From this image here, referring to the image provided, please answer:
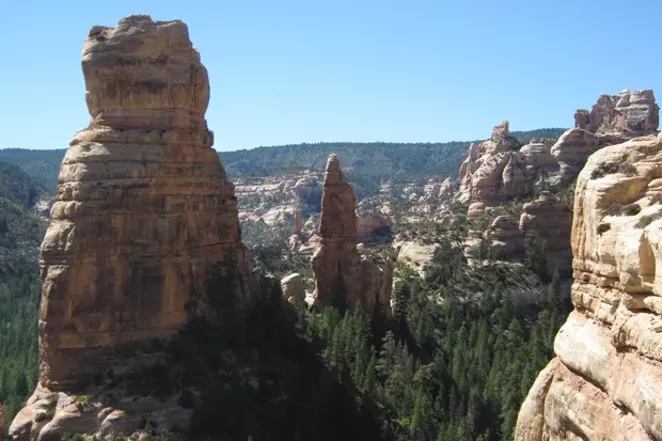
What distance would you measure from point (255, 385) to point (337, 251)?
29.0m

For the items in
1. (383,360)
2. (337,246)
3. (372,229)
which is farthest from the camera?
(372,229)

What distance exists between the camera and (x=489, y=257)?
9438 centimetres

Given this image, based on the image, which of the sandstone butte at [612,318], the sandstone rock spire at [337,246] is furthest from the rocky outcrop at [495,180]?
the sandstone butte at [612,318]

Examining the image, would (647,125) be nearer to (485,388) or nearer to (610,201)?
(485,388)

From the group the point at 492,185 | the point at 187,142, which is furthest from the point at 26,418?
the point at 492,185

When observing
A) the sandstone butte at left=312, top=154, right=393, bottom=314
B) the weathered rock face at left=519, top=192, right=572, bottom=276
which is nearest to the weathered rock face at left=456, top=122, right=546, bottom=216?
the weathered rock face at left=519, top=192, right=572, bottom=276

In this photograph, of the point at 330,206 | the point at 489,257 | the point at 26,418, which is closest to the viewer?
the point at 26,418

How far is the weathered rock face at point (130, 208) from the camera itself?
1629 inches

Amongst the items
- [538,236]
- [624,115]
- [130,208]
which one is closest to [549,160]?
[624,115]

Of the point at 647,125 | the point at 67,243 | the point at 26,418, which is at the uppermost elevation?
the point at 647,125

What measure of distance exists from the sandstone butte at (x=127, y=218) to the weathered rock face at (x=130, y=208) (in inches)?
2.3

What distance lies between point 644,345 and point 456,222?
99.0m

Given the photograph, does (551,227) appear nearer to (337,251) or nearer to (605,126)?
(337,251)

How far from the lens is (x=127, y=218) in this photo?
4259 cm
